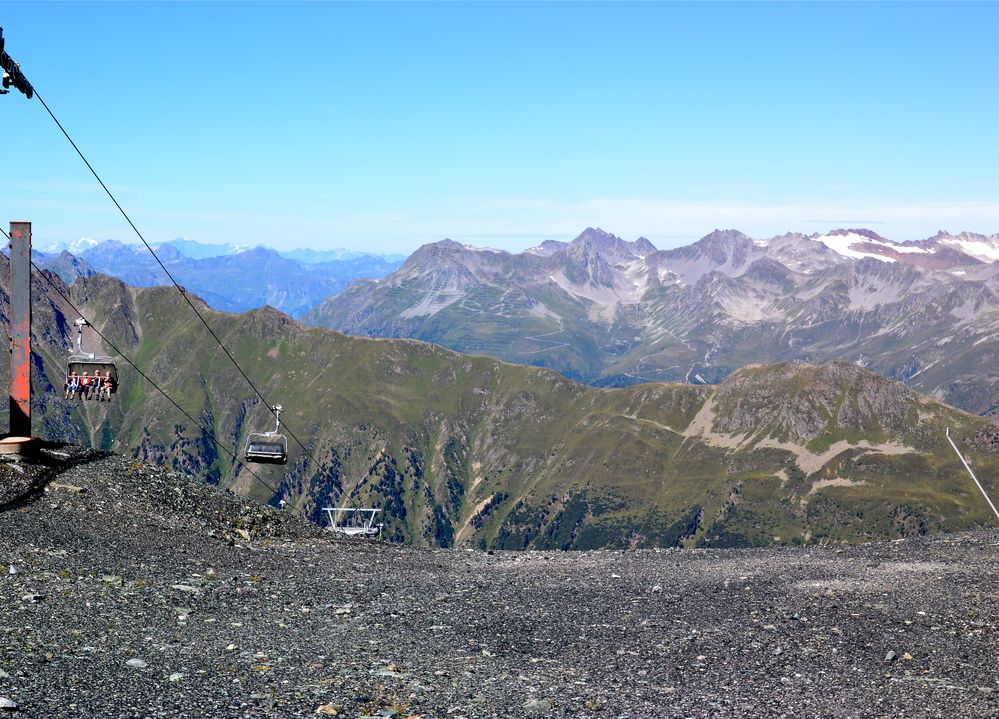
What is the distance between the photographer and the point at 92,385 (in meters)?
44.9

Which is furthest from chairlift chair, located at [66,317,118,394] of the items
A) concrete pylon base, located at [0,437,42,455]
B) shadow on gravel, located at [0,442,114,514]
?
concrete pylon base, located at [0,437,42,455]

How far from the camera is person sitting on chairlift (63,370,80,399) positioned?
44.5 meters

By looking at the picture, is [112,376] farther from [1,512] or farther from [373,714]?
[373,714]

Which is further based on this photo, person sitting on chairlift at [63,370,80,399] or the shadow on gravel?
person sitting on chairlift at [63,370,80,399]

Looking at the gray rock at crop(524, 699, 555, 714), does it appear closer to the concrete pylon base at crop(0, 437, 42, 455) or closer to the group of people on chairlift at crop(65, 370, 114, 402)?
the concrete pylon base at crop(0, 437, 42, 455)

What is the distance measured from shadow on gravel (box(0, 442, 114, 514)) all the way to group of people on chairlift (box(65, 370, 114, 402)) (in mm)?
6193

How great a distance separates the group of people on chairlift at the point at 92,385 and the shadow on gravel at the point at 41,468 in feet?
20.3

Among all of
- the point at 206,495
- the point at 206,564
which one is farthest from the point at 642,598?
the point at 206,495

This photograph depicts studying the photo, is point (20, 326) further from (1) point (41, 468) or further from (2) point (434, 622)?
(2) point (434, 622)

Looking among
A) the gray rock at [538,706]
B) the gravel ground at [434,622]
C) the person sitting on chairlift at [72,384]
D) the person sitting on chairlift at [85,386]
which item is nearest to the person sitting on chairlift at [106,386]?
the person sitting on chairlift at [85,386]

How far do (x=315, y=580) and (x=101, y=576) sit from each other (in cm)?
628

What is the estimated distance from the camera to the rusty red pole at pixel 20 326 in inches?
1321

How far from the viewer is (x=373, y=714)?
16734 mm

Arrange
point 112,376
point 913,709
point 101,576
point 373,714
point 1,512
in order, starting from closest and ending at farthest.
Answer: point 373,714 < point 913,709 < point 101,576 < point 1,512 < point 112,376
